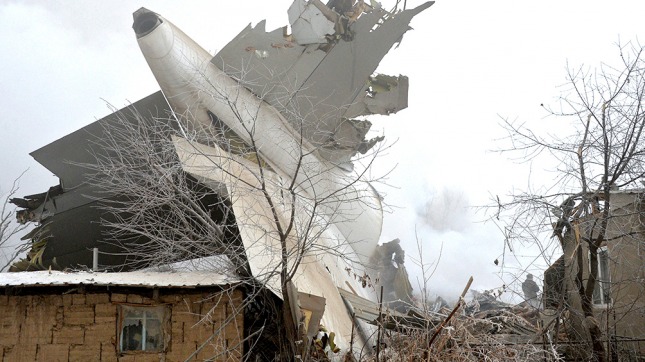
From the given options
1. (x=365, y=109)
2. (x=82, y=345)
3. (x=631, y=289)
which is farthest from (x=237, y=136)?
(x=631, y=289)

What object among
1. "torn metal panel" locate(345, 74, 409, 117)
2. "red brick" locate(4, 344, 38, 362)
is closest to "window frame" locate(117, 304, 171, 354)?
"red brick" locate(4, 344, 38, 362)

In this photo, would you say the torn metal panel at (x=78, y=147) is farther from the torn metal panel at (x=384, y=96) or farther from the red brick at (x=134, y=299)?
the red brick at (x=134, y=299)

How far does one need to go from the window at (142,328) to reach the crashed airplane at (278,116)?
1.82 meters

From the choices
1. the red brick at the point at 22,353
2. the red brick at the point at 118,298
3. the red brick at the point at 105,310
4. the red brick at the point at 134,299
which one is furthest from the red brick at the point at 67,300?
the red brick at the point at 134,299

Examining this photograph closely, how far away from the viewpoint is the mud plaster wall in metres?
9.37

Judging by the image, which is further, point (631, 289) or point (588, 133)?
point (631, 289)

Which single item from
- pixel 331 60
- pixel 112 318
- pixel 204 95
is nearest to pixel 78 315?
pixel 112 318

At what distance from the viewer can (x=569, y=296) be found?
12.1 m

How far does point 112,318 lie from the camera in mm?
A: 9586

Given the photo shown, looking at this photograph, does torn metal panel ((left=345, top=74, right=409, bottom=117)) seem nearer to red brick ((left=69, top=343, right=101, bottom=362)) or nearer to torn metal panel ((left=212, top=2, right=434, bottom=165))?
torn metal panel ((left=212, top=2, right=434, bottom=165))

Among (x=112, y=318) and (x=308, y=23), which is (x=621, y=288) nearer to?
(x=112, y=318)

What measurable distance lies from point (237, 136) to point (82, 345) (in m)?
5.08

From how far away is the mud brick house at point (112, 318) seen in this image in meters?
9.37

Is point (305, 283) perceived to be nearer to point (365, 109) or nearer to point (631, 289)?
point (631, 289)
